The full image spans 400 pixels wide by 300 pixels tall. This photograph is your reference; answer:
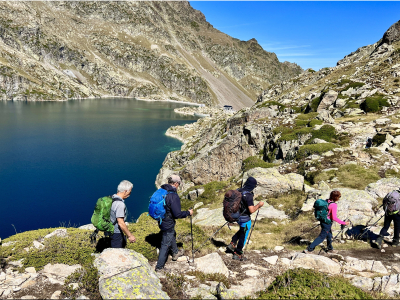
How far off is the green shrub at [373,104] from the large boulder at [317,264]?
1219 inches

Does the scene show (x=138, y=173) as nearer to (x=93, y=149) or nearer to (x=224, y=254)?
(x=93, y=149)

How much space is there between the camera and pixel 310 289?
6.04 meters

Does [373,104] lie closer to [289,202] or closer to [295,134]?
[295,134]

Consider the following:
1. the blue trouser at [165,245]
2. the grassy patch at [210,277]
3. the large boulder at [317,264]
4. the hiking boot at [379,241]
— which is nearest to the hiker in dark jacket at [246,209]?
the grassy patch at [210,277]

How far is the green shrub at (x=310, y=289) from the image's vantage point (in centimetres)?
583

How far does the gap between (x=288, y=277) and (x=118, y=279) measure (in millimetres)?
4824

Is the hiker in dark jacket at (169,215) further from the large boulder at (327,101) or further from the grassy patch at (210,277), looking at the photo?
the large boulder at (327,101)

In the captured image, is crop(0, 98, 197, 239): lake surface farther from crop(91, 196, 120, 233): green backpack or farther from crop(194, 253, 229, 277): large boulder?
crop(194, 253, 229, 277): large boulder

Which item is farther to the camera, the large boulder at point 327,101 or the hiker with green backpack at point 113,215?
the large boulder at point 327,101

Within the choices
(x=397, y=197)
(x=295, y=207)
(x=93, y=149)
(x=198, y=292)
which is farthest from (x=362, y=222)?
(x=93, y=149)

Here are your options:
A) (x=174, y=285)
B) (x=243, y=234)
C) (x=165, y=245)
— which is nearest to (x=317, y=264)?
(x=243, y=234)

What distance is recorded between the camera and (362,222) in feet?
38.1

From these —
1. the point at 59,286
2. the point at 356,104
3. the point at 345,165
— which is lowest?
the point at 59,286

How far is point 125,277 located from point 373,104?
37.4 metres
